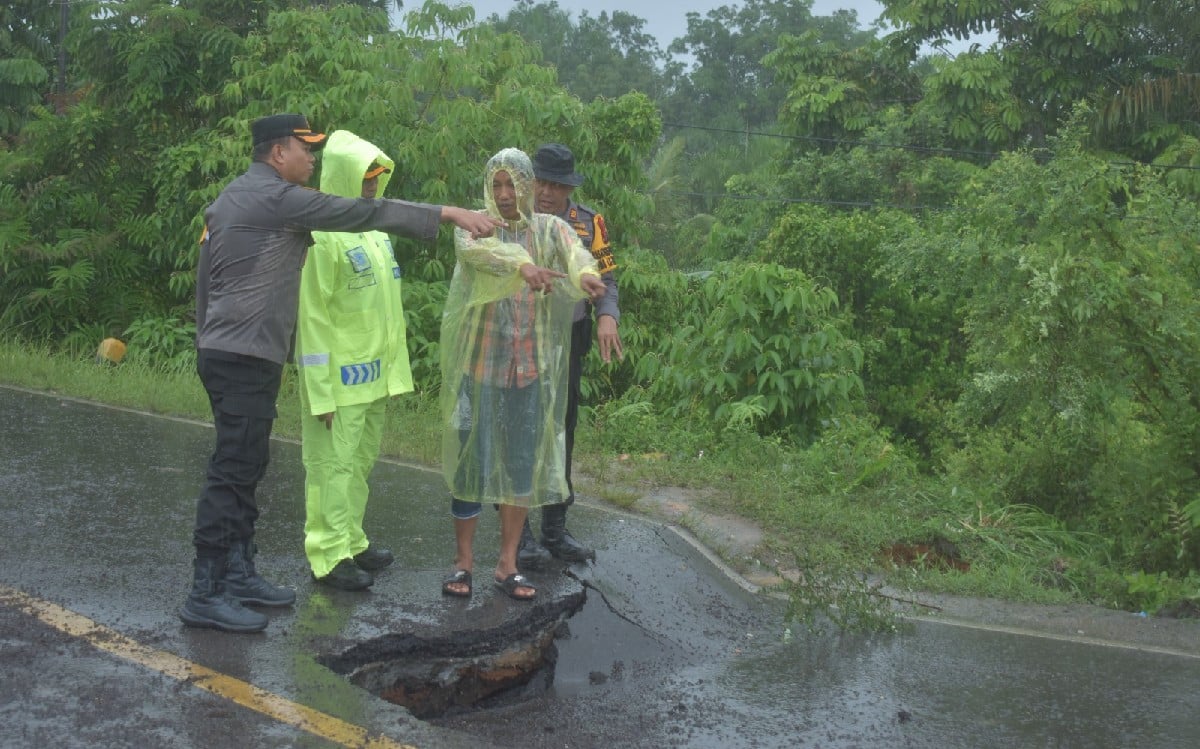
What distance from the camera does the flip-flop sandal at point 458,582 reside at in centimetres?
530

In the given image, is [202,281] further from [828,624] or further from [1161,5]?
[1161,5]

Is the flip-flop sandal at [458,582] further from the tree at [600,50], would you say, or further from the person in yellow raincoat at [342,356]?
the tree at [600,50]

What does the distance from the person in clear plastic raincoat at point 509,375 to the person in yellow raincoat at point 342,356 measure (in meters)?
0.31

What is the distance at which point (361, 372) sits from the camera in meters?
5.27

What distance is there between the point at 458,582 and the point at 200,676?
1326 mm

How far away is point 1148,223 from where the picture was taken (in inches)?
310

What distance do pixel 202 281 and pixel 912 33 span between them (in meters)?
22.6

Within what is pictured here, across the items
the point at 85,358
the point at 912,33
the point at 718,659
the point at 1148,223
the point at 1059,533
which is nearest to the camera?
the point at 718,659

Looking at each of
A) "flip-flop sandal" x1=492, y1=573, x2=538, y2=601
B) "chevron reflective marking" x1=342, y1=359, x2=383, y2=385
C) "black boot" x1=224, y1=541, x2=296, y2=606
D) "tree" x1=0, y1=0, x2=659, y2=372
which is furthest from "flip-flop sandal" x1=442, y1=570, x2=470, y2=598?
"tree" x1=0, y1=0, x2=659, y2=372

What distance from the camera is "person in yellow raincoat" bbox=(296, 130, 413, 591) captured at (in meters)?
5.14

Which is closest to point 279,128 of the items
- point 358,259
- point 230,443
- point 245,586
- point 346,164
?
point 346,164

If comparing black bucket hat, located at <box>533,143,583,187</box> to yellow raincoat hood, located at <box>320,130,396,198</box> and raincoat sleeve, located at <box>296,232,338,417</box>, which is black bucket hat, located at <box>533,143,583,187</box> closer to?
yellow raincoat hood, located at <box>320,130,396,198</box>

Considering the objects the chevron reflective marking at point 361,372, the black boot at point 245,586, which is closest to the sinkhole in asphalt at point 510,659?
the black boot at point 245,586

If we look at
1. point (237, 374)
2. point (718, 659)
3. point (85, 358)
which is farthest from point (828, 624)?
point (85, 358)
